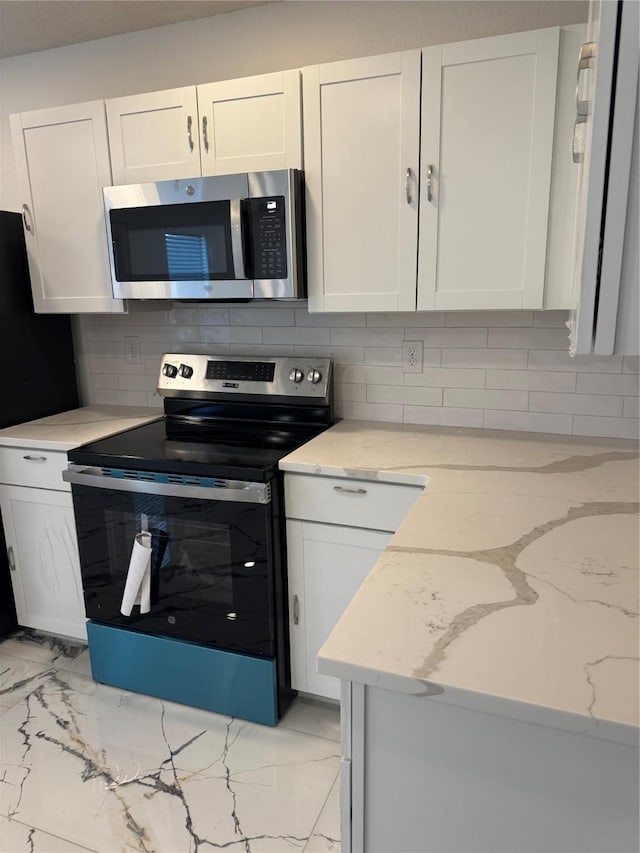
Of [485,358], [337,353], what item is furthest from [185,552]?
[485,358]

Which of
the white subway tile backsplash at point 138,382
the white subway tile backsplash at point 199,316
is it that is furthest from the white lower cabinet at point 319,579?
the white subway tile backsplash at point 138,382

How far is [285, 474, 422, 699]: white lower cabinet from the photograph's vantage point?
183 centimetres

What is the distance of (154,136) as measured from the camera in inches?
84.3

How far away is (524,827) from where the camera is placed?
0.86 metres

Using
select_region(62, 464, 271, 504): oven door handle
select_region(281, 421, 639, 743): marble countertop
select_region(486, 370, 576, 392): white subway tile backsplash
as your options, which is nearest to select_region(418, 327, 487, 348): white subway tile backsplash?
select_region(486, 370, 576, 392): white subway tile backsplash

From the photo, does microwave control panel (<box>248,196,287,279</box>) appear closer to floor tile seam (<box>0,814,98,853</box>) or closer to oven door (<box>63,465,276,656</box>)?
oven door (<box>63,465,276,656</box>)

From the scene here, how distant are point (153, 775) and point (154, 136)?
221 centimetres

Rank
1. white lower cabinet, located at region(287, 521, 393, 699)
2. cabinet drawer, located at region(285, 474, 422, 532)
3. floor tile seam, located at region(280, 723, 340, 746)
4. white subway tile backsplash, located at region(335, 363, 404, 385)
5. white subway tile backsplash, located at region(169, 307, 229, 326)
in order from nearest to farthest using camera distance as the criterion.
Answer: cabinet drawer, located at region(285, 474, 422, 532), white lower cabinet, located at region(287, 521, 393, 699), floor tile seam, located at region(280, 723, 340, 746), white subway tile backsplash, located at region(335, 363, 404, 385), white subway tile backsplash, located at region(169, 307, 229, 326)

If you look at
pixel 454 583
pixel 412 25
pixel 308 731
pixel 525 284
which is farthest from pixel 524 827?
pixel 412 25

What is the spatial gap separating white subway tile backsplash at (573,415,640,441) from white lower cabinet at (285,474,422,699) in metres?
0.78

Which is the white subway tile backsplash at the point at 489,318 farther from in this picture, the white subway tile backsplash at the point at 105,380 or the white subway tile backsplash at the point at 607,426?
the white subway tile backsplash at the point at 105,380

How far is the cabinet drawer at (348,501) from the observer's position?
5.89 ft

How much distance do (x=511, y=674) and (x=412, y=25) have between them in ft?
7.18

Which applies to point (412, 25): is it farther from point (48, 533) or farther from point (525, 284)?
point (48, 533)
